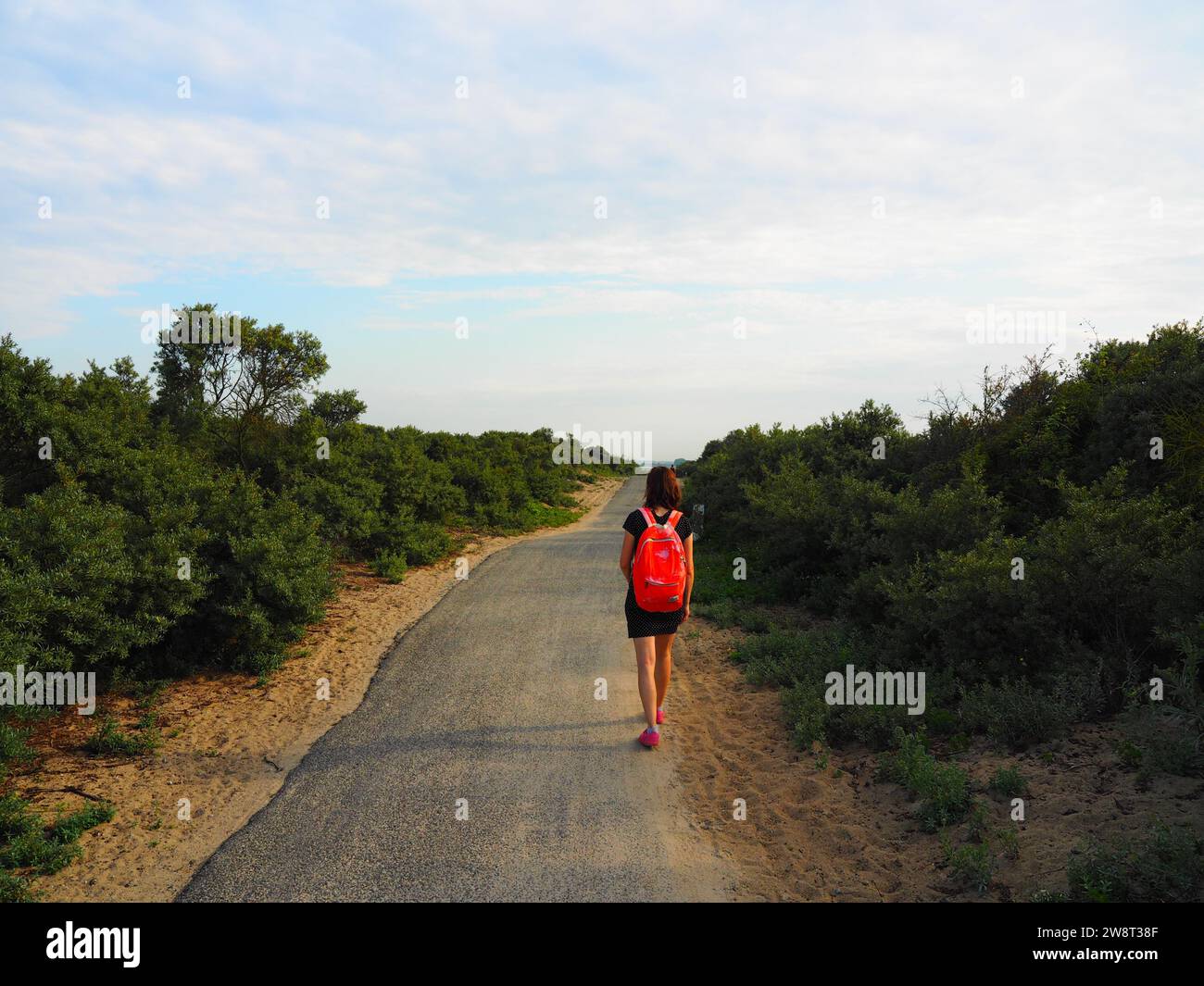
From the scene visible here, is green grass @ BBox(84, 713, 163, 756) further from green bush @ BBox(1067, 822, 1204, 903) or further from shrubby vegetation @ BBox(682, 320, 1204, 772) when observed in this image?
green bush @ BBox(1067, 822, 1204, 903)

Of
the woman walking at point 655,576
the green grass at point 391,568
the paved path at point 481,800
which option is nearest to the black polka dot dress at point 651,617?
the woman walking at point 655,576

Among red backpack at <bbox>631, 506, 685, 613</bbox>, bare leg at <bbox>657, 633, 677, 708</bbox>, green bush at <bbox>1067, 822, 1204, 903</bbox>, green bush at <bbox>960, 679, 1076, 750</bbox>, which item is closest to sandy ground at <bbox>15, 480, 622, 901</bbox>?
bare leg at <bbox>657, 633, 677, 708</bbox>

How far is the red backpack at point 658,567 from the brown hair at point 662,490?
4.0 inches

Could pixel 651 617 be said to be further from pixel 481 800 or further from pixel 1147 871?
pixel 1147 871

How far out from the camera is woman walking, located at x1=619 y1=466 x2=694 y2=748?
552 centimetres

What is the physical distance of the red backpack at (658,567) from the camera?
550 cm

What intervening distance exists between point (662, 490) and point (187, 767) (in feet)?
14.1

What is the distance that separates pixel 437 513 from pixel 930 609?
1382cm

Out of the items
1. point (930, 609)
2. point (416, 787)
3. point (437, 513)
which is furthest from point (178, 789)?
point (437, 513)

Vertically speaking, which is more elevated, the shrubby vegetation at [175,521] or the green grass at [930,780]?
the shrubby vegetation at [175,521]

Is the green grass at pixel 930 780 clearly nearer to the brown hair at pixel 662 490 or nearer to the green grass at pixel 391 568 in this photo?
the brown hair at pixel 662 490

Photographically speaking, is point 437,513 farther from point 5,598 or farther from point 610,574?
point 5,598

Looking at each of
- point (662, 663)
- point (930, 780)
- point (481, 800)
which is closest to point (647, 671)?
point (662, 663)

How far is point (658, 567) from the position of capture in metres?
5.52
